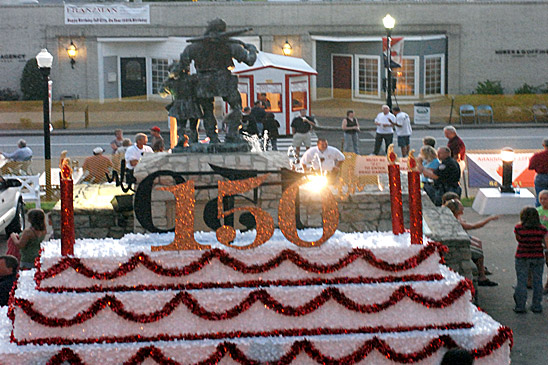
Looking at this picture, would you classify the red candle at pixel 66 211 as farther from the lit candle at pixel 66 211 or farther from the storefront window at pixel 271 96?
the storefront window at pixel 271 96

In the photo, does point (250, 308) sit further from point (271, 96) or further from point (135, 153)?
point (271, 96)

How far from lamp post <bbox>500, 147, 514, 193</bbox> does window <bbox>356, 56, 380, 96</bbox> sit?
20.2 m

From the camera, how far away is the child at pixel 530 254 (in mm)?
12047

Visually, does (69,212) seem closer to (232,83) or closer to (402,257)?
(402,257)

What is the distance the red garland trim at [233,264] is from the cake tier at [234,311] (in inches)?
6.7

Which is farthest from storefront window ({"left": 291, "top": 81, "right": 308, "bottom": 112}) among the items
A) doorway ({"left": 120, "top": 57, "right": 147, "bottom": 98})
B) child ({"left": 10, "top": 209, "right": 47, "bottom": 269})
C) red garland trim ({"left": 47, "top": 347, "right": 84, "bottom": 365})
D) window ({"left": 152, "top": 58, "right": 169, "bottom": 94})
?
red garland trim ({"left": 47, "top": 347, "right": 84, "bottom": 365})

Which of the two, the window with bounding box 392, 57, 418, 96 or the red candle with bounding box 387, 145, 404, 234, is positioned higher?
the window with bounding box 392, 57, 418, 96

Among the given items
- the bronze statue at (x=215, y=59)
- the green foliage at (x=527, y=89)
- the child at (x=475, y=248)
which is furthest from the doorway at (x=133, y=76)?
the child at (x=475, y=248)

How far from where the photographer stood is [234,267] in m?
8.65

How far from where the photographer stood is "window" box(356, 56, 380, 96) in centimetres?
3916

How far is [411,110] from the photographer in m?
37.9

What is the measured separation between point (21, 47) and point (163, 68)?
5834mm

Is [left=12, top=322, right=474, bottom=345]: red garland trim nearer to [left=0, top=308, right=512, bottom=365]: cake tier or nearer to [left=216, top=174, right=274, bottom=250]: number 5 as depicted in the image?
[left=0, top=308, right=512, bottom=365]: cake tier

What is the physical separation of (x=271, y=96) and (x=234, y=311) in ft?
75.1
